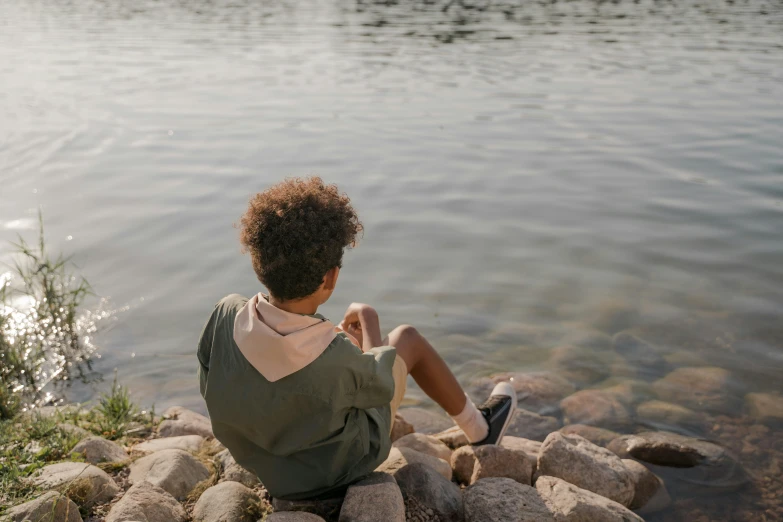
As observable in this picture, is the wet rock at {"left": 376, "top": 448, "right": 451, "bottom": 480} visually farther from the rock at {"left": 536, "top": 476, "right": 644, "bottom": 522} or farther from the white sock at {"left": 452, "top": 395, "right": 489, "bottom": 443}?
the rock at {"left": 536, "top": 476, "right": 644, "bottom": 522}

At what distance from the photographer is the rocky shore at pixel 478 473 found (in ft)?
10.3

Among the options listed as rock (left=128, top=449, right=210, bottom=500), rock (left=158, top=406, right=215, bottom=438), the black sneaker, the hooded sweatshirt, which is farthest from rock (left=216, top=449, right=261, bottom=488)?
the black sneaker

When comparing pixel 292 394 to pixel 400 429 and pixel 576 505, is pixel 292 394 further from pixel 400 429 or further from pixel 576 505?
pixel 400 429

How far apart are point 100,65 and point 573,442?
14859mm

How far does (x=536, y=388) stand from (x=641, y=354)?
2.91 feet

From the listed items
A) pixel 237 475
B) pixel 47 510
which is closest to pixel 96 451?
pixel 237 475

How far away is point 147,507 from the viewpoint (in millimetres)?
3135

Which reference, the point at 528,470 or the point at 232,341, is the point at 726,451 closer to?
the point at 528,470

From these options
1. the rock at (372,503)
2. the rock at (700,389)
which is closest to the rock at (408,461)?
the rock at (372,503)

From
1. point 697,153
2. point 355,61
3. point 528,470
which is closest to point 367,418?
point 528,470

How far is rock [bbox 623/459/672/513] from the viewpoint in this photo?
13.8 ft

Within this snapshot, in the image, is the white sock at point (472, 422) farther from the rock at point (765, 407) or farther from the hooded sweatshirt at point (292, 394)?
the rock at point (765, 407)

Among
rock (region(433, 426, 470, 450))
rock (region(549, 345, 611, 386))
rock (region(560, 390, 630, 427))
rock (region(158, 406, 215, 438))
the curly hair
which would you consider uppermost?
the curly hair

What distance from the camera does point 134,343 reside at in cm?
616
